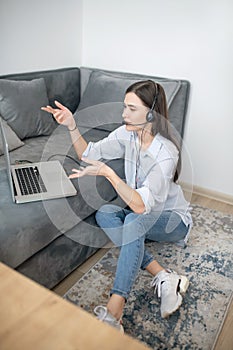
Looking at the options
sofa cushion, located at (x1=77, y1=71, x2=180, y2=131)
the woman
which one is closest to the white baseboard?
sofa cushion, located at (x1=77, y1=71, x2=180, y2=131)

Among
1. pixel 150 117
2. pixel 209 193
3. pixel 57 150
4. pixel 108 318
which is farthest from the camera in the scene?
pixel 209 193

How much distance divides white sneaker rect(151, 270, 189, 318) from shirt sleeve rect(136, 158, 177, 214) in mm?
340

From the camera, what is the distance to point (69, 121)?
5.34 ft

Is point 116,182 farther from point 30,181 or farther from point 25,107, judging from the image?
point 25,107

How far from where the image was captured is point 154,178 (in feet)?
4.60

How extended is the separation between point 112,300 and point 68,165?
754 millimetres

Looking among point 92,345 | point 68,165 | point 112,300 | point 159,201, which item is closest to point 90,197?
point 68,165

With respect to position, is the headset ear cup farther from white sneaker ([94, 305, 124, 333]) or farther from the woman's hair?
white sneaker ([94, 305, 124, 333])

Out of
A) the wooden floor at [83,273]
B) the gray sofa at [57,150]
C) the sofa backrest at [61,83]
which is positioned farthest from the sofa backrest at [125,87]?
the wooden floor at [83,273]

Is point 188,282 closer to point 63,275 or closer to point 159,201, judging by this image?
point 159,201

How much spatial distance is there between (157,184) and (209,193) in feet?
4.20

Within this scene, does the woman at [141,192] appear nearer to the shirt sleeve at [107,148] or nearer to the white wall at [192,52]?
the shirt sleeve at [107,148]

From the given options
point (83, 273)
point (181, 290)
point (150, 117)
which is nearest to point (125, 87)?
point (150, 117)

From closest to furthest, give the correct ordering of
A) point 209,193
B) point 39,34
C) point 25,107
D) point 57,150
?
point 57,150
point 25,107
point 39,34
point 209,193
